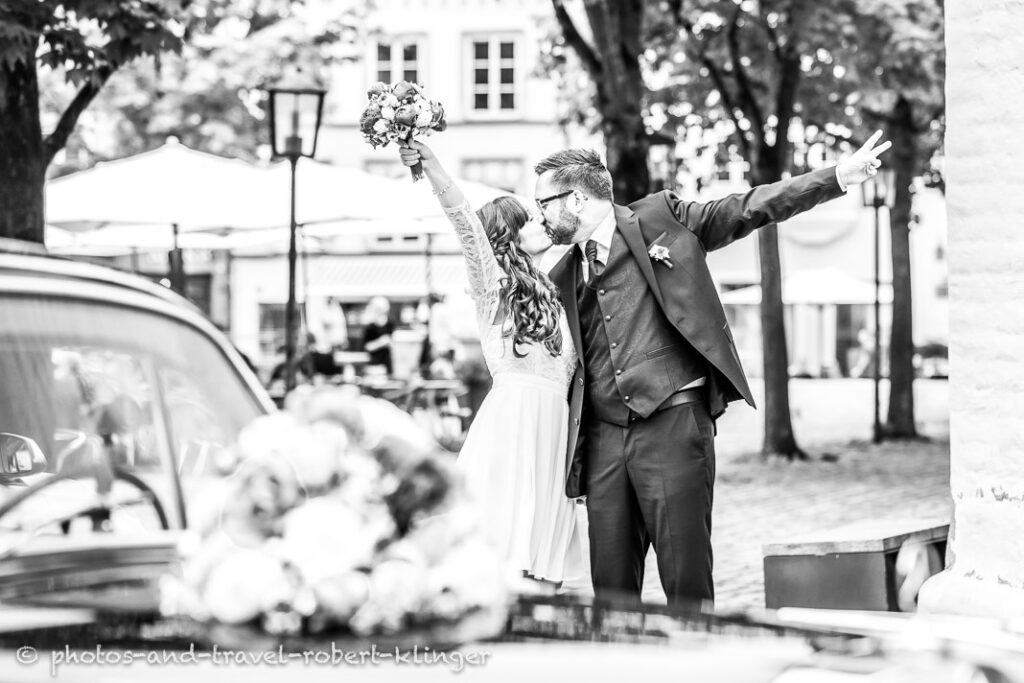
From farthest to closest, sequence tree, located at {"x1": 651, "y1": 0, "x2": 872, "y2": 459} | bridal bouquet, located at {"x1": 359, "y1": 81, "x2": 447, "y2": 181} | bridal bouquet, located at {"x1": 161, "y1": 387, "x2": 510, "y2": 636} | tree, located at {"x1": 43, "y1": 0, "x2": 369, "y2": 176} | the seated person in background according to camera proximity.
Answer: tree, located at {"x1": 43, "y1": 0, "x2": 369, "y2": 176} → the seated person in background → tree, located at {"x1": 651, "y1": 0, "x2": 872, "y2": 459} → bridal bouquet, located at {"x1": 359, "y1": 81, "x2": 447, "y2": 181} → bridal bouquet, located at {"x1": 161, "y1": 387, "x2": 510, "y2": 636}

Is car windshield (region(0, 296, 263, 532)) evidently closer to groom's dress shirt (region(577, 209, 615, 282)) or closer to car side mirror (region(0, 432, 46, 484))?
car side mirror (region(0, 432, 46, 484))

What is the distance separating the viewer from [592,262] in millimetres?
4902

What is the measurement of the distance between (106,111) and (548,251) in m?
22.5

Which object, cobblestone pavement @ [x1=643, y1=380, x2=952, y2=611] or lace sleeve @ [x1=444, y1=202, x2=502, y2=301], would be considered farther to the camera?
cobblestone pavement @ [x1=643, y1=380, x2=952, y2=611]

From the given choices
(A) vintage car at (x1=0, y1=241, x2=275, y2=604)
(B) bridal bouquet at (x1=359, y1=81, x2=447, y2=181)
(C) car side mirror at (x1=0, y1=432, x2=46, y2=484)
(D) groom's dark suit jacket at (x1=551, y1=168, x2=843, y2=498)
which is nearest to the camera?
(A) vintage car at (x1=0, y1=241, x2=275, y2=604)

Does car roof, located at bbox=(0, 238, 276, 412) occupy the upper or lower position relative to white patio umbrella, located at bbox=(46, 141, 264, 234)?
lower

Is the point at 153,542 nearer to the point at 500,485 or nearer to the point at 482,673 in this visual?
the point at 482,673

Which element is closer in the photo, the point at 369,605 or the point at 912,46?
the point at 369,605

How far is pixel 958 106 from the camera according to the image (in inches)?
215

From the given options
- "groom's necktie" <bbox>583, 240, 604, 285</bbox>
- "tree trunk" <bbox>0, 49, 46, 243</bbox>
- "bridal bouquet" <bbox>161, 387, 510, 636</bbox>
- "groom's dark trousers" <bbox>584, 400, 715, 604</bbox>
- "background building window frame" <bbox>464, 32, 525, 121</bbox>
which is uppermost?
"background building window frame" <bbox>464, 32, 525, 121</bbox>

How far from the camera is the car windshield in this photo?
102 inches

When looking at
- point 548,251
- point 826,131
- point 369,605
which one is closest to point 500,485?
point 548,251

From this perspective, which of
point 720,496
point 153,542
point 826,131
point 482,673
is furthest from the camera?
point 826,131

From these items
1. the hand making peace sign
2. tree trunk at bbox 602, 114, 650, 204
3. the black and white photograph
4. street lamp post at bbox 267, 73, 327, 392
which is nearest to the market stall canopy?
the black and white photograph
